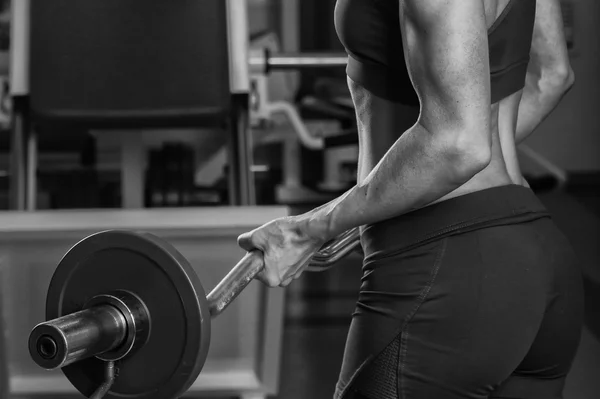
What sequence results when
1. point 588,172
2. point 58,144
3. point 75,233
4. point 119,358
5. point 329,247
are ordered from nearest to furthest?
point 119,358, point 329,247, point 75,233, point 58,144, point 588,172

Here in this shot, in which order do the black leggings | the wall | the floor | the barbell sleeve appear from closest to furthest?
1. the barbell sleeve
2. the black leggings
3. the floor
4. the wall

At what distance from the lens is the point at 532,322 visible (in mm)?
672

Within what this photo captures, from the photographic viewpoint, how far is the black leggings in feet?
2.15

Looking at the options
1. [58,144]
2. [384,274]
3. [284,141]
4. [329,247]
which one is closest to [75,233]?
[329,247]

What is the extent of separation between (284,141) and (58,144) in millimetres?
1633

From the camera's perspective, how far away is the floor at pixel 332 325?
2041mm

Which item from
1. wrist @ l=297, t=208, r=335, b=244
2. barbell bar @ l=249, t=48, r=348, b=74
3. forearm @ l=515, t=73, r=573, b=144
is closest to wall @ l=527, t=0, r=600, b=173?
barbell bar @ l=249, t=48, r=348, b=74

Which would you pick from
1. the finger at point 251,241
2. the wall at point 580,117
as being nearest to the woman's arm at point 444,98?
the finger at point 251,241

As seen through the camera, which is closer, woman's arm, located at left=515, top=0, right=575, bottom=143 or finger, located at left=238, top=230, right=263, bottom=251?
finger, located at left=238, top=230, right=263, bottom=251

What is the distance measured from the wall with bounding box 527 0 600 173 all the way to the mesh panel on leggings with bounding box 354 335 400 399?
511 centimetres

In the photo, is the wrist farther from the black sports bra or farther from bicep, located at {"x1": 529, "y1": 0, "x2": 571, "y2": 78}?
bicep, located at {"x1": 529, "y1": 0, "x2": 571, "y2": 78}

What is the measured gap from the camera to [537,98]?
2.96 feet

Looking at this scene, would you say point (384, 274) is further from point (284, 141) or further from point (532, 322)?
point (284, 141)

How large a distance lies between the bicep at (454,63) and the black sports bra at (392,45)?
65 millimetres
